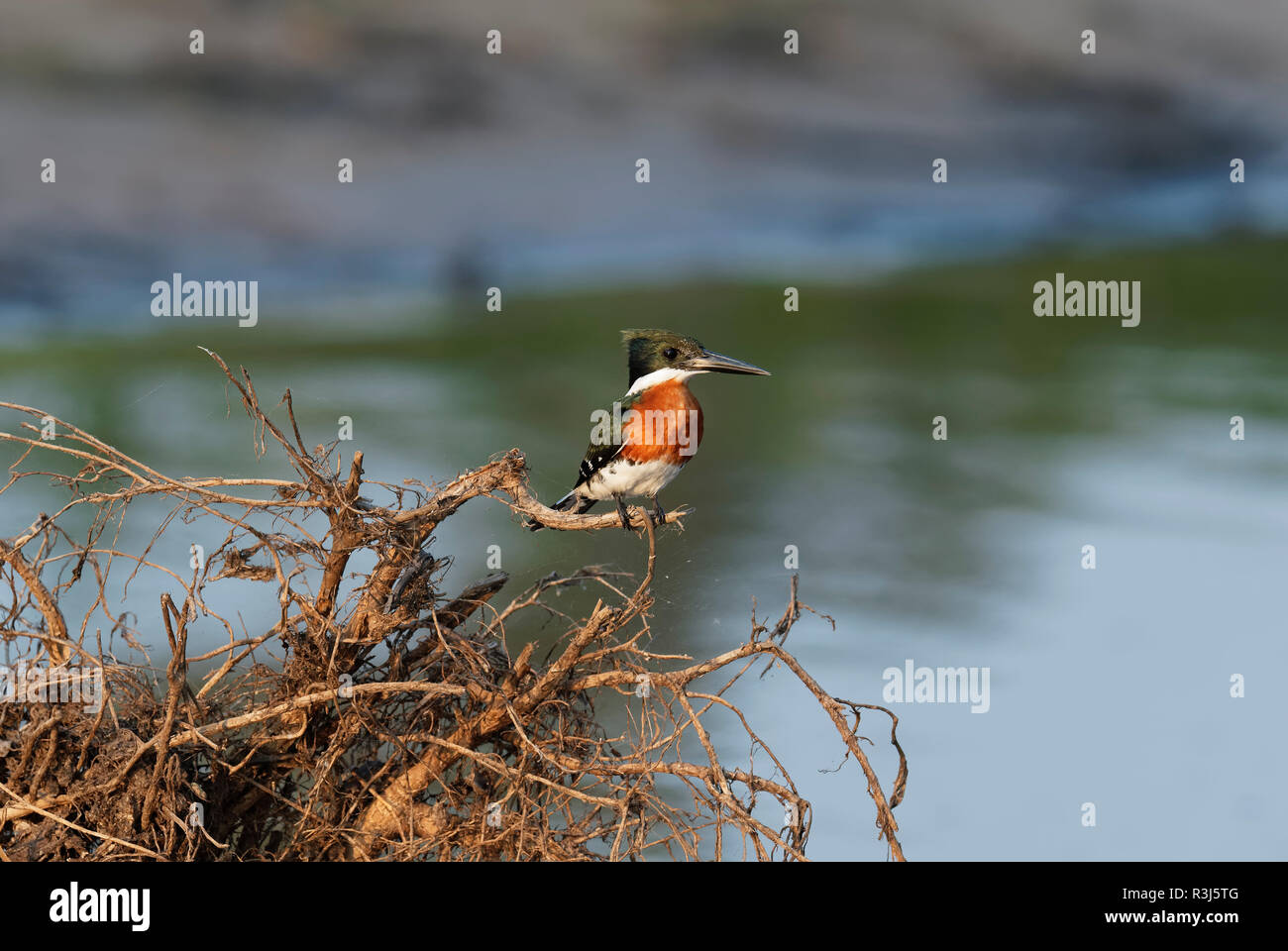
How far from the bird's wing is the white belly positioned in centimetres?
2

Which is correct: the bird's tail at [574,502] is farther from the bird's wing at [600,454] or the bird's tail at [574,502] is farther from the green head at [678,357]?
the green head at [678,357]

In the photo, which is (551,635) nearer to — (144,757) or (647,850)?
(647,850)

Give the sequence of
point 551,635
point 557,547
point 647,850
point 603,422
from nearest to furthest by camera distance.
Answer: point 647,850 → point 603,422 → point 551,635 → point 557,547

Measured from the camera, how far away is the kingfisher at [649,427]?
283cm

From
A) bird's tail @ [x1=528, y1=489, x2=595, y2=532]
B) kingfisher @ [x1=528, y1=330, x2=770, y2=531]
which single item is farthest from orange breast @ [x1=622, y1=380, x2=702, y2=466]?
bird's tail @ [x1=528, y1=489, x2=595, y2=532]

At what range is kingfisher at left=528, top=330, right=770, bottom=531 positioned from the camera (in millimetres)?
2832

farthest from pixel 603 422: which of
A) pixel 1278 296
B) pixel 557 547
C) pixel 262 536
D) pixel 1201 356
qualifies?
pixel 1278 296

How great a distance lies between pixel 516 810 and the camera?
268cm

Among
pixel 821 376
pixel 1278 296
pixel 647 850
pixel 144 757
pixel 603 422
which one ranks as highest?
pixel 1278 296

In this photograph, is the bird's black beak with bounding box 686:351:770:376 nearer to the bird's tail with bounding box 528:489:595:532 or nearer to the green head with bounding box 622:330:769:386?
the green head with bounding box 622:330:769:386

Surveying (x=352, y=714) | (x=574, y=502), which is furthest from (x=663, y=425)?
(x=352, y=714)

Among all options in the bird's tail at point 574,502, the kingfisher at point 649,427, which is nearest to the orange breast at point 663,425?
the kingfisher at point 649,427

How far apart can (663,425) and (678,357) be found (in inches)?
7.3

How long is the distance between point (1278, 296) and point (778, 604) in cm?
855
